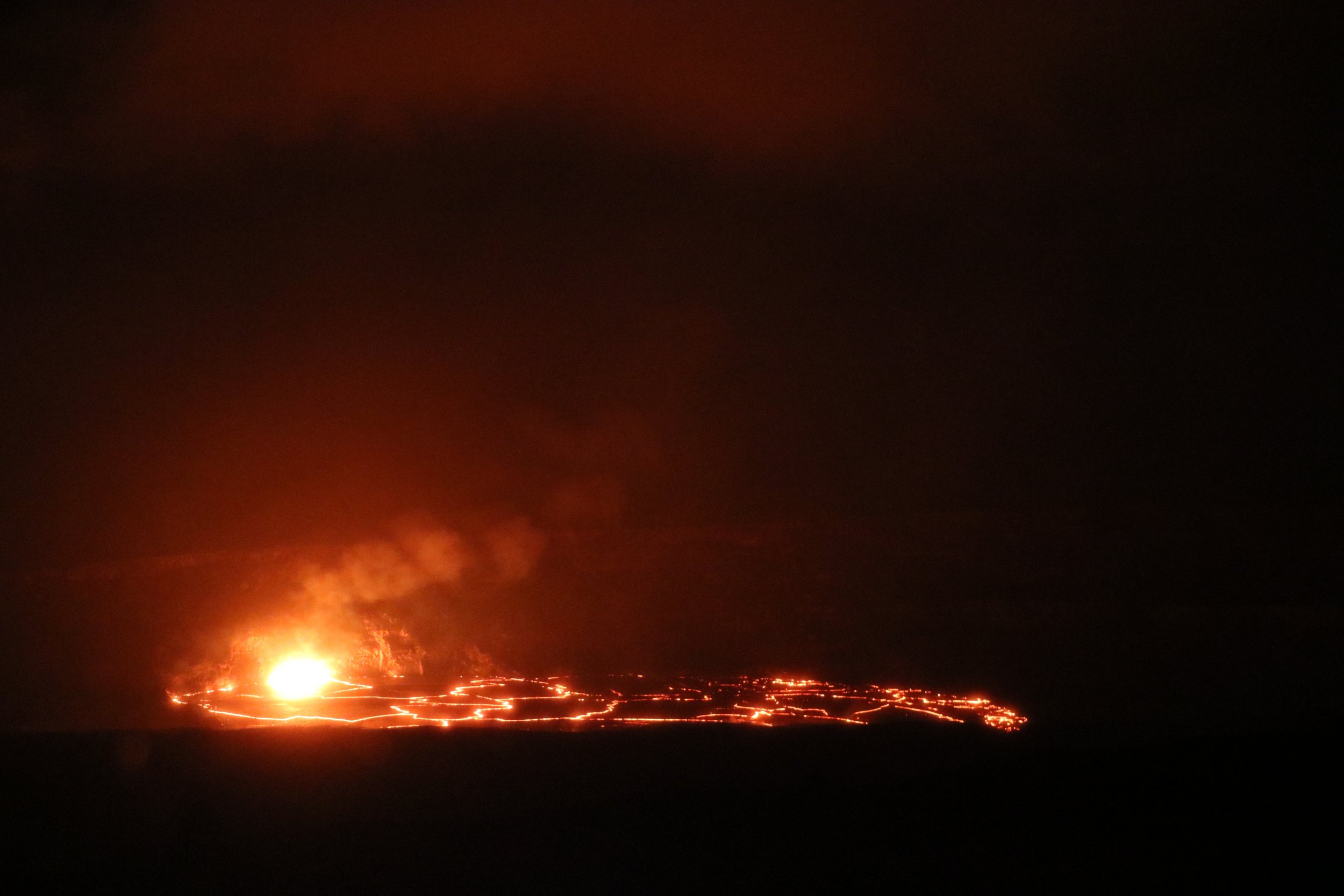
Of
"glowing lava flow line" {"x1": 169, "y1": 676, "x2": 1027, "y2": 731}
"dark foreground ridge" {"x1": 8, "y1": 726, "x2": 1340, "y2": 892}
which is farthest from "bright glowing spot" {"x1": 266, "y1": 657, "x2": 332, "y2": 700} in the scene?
"dark foreground ridge" {"x1": 8, "y1": 726, "x2": 1340, "y2": 892}

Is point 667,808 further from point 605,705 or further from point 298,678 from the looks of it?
point 298,678

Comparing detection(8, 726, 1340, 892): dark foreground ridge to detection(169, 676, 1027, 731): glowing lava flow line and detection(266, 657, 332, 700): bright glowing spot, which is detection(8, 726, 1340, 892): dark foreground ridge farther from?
detection(266, 657, 332, 700): bright glowing spot

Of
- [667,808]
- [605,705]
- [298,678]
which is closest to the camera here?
[667,808]

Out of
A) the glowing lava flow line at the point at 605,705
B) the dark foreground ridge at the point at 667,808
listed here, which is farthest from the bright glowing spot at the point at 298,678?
the dark foreground ridge at the point at 667,808

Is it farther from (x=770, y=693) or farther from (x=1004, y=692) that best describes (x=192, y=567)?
(x=1004, y=692)

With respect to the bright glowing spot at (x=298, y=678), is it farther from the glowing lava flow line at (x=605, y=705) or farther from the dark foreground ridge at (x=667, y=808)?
the dark foreground ridge at (x=667, y=808)

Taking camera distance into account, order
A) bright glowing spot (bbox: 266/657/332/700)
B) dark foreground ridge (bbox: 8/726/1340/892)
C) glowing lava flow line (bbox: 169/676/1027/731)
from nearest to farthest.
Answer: dark foreground ridge (bbox: 8/726/1340/892)
glowing lava flow line (bbox: 169/676/1027/731)
bright glowing spot (bbox: 266/657/332/700)

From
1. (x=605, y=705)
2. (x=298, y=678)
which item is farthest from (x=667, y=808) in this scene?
(x=298, y=678)
